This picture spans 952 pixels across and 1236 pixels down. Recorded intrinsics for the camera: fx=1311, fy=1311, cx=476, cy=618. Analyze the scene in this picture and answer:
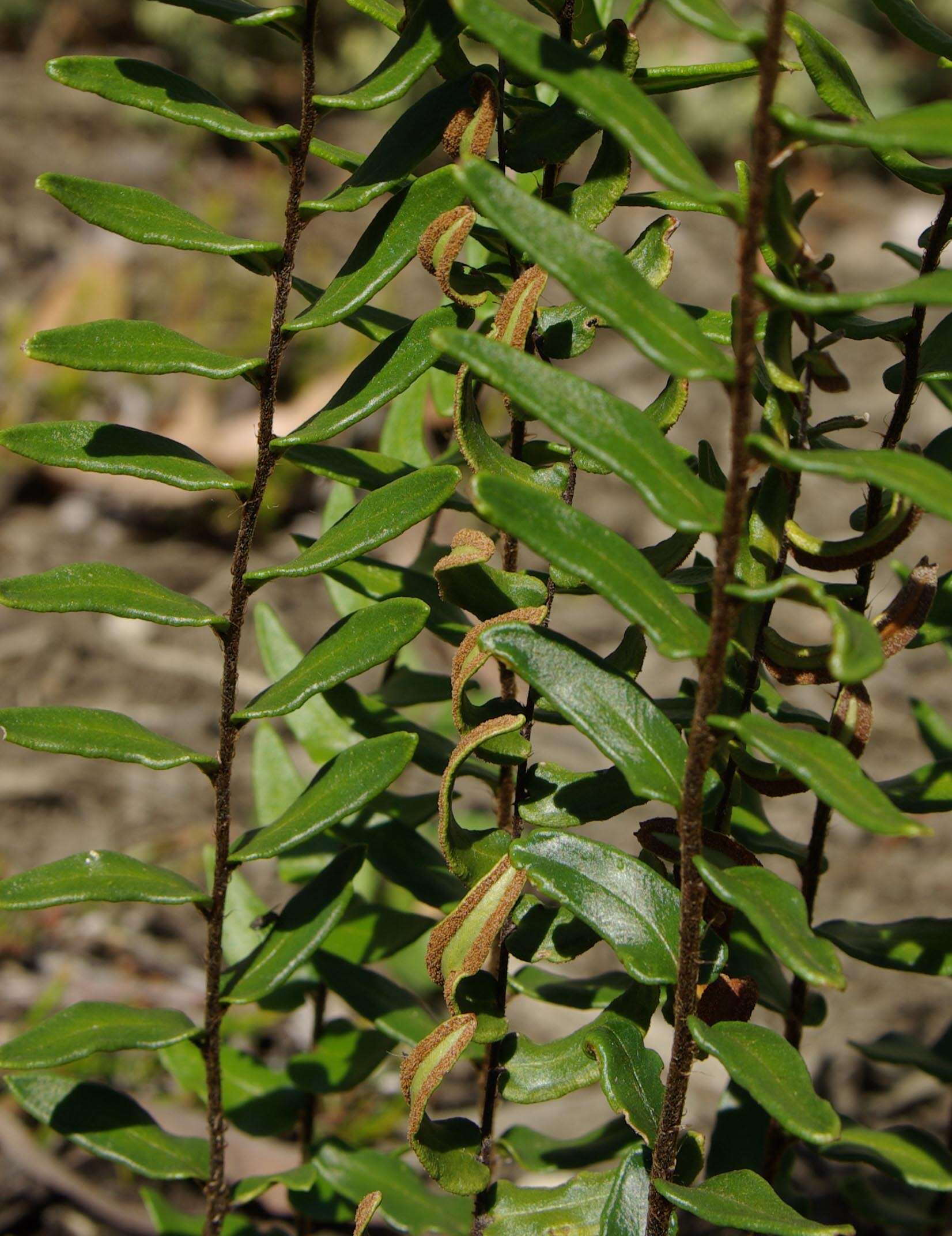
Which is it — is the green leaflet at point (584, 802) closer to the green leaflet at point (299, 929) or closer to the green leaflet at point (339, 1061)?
the green leaflet at point (299, 929)

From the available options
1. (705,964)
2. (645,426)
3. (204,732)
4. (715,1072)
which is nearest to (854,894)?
(715,1072)

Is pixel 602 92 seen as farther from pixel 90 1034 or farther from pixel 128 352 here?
pixel 90 1034

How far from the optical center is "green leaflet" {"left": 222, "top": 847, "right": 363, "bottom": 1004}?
3.65 ft

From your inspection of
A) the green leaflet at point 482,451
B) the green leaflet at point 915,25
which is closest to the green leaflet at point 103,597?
the green leaflet at point 482,451

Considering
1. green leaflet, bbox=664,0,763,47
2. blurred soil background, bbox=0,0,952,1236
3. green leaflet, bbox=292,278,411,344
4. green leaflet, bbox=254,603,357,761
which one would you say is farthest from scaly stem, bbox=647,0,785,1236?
blurred soil background, bbox=0,0,952,1236

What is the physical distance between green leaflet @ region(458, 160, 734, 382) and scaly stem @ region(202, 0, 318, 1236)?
0.78 ft

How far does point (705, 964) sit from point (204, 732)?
2.09 m

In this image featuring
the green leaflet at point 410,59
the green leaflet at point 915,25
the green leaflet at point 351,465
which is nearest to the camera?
the green leaflet at point 410,59

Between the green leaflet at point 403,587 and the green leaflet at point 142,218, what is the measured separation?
31 cm

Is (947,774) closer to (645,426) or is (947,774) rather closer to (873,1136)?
(873,1136)

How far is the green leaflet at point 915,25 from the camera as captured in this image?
3.19ft

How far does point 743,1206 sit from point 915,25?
857 mm

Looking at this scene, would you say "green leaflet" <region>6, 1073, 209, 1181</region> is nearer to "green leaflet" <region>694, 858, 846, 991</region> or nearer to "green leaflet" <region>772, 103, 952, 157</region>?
"green leaflet" <region>694, 858, 846, 991</region>

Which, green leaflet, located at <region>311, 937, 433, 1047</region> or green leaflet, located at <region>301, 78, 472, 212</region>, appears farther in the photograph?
green leaflet, located at <region>311, 937, 433, 1047</region>
